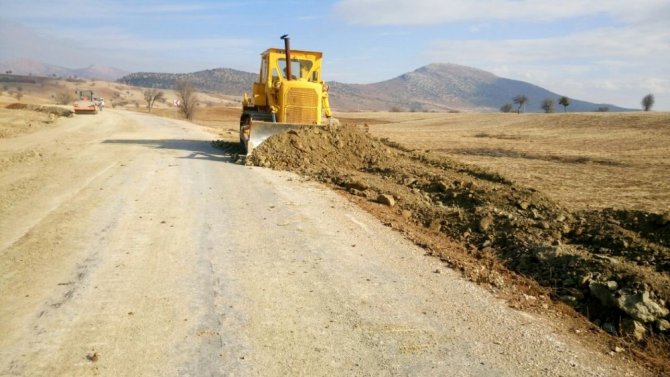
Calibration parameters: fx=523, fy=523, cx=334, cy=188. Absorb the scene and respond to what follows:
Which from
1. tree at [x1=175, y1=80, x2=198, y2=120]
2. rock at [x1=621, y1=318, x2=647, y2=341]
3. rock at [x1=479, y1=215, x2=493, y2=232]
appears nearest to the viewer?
rock at [x1=621, y1=318, x2=647, y2=341]

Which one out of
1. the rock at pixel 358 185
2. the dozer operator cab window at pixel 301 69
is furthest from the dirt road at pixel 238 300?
the dozer operator cab window at pixel 301 69

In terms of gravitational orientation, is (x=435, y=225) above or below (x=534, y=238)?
below

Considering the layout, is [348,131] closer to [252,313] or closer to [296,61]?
[296,61]

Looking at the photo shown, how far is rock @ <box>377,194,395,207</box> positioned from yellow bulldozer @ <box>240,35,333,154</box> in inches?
206

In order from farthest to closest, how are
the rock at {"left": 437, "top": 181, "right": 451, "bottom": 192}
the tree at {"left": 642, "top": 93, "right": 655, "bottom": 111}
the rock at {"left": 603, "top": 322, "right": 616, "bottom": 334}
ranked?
the tree at {"left": 642, "top": 93, "right": 655, "bottom": 111} < the rock at {"left": 437, "top": 181, "right": 451, "bottom": 192} < the rock at {"left": 603, "top": 322, "right": 616, "bottom": 334}

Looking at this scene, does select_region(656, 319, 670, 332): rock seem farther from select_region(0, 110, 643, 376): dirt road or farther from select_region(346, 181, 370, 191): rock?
select_region(346, 181, 370, 191): rock

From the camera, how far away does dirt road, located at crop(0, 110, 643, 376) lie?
12.9ft

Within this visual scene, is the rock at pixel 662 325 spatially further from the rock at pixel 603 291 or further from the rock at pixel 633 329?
the rock at pixel 603 291

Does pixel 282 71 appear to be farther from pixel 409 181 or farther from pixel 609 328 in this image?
pixel 609 328

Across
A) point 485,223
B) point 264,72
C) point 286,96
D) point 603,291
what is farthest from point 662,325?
point 264,72

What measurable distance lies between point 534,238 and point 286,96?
367 inches

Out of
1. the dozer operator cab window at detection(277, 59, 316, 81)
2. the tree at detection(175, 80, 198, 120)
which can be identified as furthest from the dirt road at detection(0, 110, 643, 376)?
the tree at detection(175, 80, 198, 120)

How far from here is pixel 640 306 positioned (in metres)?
4.92

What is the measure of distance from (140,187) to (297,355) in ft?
22.8
